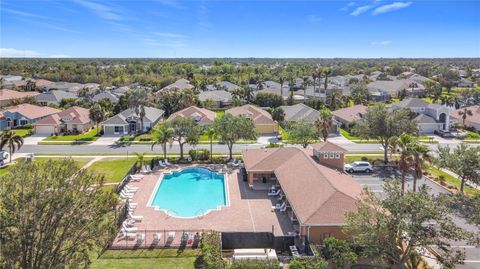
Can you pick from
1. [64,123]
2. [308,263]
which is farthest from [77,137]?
[308,263]

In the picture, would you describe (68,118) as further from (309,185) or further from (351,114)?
(351,114)

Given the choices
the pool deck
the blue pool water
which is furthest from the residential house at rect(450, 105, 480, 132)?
the pool deck

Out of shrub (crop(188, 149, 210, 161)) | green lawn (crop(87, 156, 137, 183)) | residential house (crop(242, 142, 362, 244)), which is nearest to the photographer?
residential house (crop(242, 142, 362, 244))

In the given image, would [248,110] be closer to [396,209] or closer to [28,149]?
[28,149]

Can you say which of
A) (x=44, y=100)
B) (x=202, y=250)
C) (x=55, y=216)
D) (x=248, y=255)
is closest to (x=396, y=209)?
(x=248, y=255)

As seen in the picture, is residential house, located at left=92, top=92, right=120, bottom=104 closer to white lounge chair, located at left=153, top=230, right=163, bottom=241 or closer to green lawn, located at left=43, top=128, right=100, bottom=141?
green lawn, located at left=43, top=128, right=100, bottom=141

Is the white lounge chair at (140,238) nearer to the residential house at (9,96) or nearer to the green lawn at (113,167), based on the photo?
the green lawn at (113,167)
